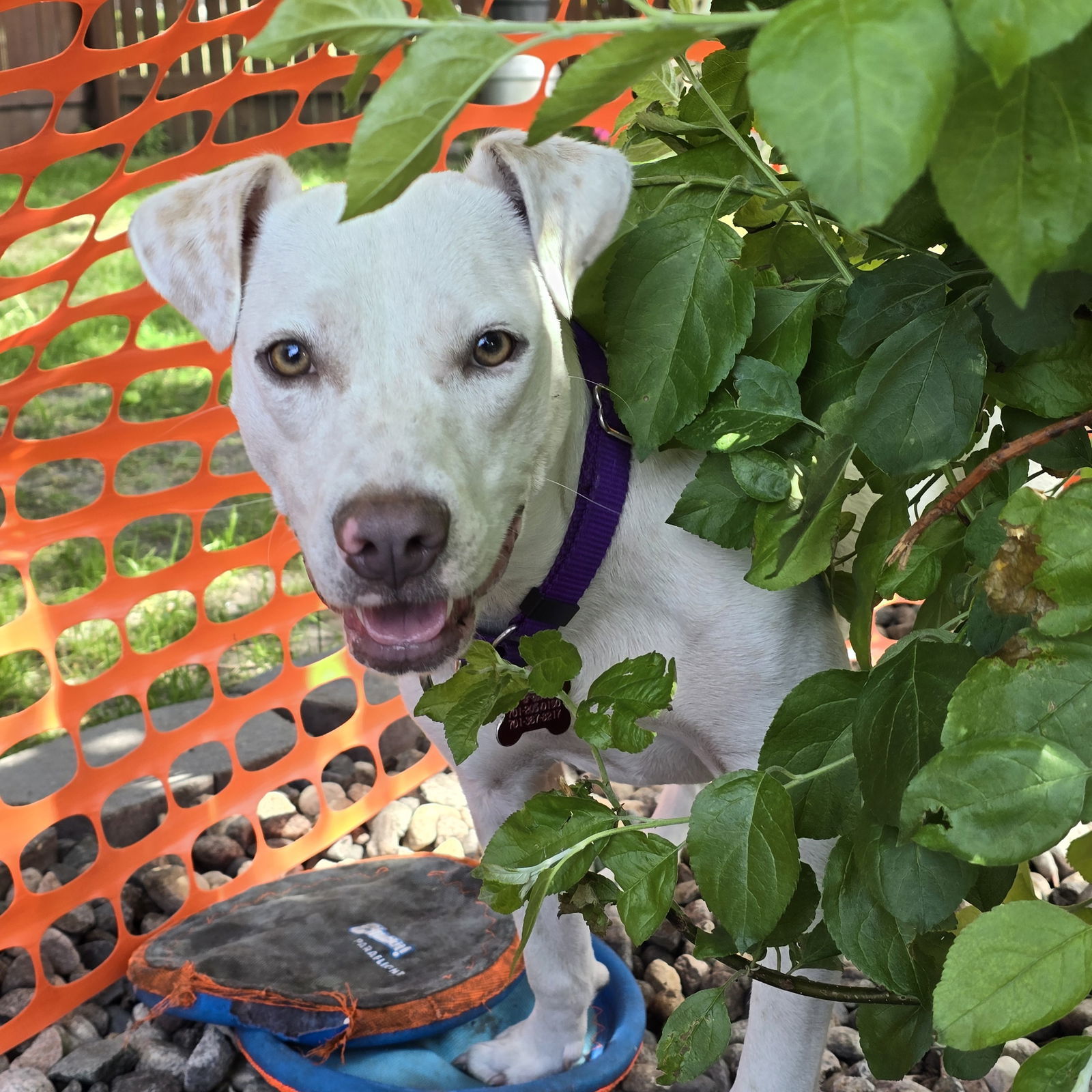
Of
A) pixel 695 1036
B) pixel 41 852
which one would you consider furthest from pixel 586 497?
pixel 41 852

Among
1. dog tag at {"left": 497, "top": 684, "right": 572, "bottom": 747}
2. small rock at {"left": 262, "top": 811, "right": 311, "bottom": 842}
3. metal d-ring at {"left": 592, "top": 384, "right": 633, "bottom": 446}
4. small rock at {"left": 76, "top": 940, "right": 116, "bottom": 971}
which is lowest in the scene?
small rock at {"left": 262, "top": 811, "right": 311, "bottom": 842}

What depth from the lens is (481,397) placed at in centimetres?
168

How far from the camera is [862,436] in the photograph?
125cm

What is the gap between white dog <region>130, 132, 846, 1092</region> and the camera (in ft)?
5.25

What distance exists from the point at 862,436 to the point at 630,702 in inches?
15.2

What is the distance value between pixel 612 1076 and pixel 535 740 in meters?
0.78

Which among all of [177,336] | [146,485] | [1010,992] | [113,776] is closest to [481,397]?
[1010,992]

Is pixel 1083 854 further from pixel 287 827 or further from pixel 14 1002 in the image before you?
pixel 287 827

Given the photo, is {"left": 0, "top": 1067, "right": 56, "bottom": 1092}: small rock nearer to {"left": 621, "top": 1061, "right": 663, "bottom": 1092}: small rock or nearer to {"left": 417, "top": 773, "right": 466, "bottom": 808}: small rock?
{"left": 621, "top": 1061, "right": 663, "bottom": 1092}: small rock

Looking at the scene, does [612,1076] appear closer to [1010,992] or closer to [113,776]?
[113,776]

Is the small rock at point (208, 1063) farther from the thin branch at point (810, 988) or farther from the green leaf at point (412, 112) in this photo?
the green leaf at point (412, 112)

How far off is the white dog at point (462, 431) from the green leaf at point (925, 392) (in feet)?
1.82

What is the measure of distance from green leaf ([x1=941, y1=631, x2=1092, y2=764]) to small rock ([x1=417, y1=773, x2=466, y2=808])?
8.67 feet

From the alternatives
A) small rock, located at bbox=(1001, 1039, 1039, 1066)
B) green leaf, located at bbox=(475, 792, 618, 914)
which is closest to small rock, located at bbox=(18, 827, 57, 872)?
green leaf, located at bbox=(475, 792, 618, 914)
